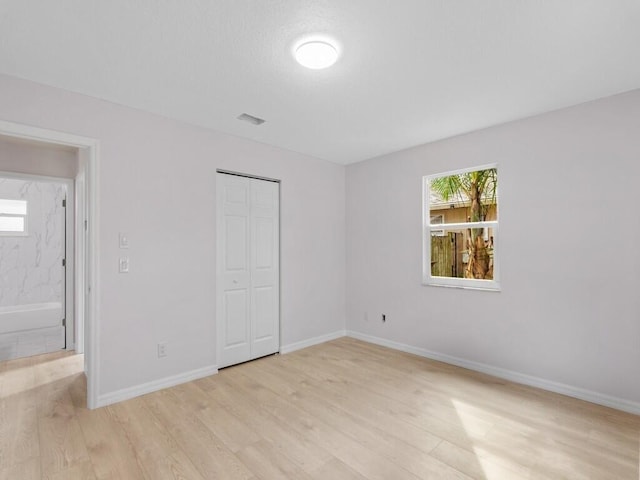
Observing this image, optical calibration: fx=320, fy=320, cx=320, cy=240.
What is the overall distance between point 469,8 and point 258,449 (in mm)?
2796

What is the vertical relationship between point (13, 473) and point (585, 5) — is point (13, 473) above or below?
below

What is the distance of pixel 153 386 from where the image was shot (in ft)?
9.38

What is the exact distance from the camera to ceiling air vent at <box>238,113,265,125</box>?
303cm

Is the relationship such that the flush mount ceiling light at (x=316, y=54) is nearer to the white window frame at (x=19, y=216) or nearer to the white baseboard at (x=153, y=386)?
the white baseboard at (x=153, y=386)

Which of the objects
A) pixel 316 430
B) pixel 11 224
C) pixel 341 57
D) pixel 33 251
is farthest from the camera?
pixel 33 251

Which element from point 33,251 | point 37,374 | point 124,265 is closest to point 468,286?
point 124,265

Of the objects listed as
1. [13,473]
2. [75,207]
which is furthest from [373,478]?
[75,207]

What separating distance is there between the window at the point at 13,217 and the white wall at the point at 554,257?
6.64 m

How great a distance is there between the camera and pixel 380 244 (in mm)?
4230

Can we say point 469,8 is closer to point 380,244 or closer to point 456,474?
point 456,474

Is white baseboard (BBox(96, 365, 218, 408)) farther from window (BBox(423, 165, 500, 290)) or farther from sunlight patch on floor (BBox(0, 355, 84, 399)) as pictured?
window (BBox(423, 165, 500, 290))

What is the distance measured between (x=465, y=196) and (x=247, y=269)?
2595 millimetres

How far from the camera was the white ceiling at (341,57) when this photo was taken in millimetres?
1655

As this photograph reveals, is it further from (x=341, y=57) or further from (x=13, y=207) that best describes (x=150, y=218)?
(x=13, y=207)
